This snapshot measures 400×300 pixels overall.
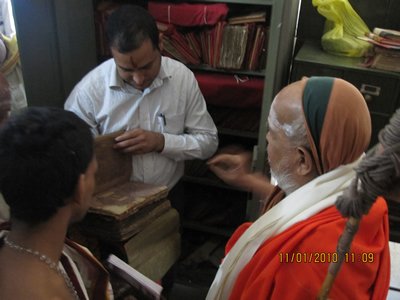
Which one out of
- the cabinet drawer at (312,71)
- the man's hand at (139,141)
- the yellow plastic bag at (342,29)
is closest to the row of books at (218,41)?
the cabinet drawer at (312,71)

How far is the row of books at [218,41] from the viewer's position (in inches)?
79.7

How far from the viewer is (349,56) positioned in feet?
7.11

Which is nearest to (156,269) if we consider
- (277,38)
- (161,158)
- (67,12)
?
(161,158)

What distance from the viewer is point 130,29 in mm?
1437

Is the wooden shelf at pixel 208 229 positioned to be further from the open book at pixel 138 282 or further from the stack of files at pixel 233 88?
the open book at pixel 138 282

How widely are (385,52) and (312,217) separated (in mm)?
1411

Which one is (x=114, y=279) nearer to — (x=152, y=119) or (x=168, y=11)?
(x=152, y=119)

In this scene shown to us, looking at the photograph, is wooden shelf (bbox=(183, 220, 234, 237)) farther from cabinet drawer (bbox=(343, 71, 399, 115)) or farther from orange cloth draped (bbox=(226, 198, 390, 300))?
orange cloth draped (bbox=(226, 198, 390, 300))

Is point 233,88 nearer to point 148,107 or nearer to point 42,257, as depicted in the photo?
point 148,107

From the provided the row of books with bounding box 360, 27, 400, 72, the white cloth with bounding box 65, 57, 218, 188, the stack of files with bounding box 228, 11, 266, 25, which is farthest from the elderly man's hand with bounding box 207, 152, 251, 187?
the row of books with bounding box 360, 27, 400, 72

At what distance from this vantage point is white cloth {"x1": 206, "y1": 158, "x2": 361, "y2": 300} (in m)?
0.98

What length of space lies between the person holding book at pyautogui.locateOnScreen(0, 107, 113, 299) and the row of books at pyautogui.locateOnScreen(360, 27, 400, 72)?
1.71 m

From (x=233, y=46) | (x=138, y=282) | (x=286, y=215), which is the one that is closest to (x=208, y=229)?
(x=233, y=46)

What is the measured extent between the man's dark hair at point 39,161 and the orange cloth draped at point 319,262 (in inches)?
20.6
